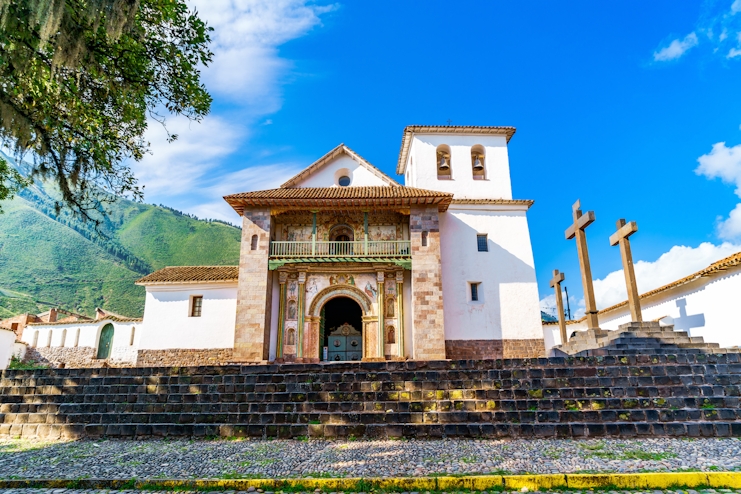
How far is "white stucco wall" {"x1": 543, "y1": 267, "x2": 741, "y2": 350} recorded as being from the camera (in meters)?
10.3

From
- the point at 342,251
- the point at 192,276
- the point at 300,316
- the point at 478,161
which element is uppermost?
the point at 478,161

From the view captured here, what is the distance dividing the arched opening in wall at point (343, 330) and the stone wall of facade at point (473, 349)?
3140mm

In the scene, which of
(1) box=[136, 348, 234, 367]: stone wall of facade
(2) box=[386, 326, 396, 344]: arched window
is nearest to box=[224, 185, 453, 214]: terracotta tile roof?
(2) box=[386, 326, 396, 344]: arched window

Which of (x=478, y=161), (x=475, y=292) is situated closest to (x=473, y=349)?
(x=475, y=292)

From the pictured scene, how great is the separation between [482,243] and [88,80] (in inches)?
517

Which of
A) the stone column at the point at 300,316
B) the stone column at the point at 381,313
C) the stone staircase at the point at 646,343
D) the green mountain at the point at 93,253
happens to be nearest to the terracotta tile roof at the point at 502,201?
the stone column at the point at 381,313

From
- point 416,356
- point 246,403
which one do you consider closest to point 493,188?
point 416,356

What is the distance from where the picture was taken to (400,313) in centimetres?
1512

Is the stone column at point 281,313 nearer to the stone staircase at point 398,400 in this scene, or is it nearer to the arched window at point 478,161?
the stone staircase at point 398,400

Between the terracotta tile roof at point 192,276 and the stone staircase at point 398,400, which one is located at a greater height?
the terracotta tile roof at point 192,276

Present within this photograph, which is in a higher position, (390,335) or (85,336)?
(85,336)

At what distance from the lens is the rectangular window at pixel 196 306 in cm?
1623

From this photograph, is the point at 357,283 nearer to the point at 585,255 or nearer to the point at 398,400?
the point at 585,255

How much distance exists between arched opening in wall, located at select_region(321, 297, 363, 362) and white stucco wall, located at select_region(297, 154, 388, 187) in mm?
4481
